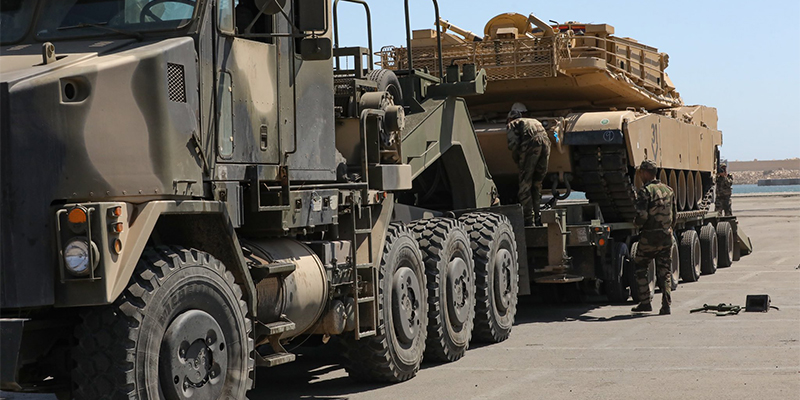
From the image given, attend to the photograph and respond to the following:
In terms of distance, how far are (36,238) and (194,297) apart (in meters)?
1.07

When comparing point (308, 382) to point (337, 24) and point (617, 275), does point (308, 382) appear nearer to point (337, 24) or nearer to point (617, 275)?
point (337, 24)

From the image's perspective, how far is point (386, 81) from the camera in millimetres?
A: 10789

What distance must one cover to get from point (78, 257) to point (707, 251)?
16458 mm

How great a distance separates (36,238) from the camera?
5.99 m

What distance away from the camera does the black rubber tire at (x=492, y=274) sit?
11.8 metres

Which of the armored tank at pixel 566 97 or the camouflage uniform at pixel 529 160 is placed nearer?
the camouflage uniform at pixel 529 160

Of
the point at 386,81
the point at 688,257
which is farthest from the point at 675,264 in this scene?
the point at 386,81

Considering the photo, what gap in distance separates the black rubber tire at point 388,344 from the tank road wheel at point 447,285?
503 mm

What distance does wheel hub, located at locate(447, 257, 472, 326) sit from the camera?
36.0 feet

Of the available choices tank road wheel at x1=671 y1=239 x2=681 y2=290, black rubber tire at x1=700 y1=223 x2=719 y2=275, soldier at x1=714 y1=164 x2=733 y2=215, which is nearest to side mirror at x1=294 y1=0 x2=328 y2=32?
tank road wheel at x1=671 y1=239 x2=681 y2=290

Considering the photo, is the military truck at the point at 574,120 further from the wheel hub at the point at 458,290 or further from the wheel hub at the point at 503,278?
the wheel hub at the point at 458,290

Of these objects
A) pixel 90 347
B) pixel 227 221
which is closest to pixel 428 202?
pixel 227 221

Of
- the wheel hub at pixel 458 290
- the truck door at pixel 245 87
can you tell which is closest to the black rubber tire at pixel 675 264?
the wheel hub at pixel 458 290

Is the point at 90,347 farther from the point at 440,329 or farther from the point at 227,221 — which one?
the point at 440,329
